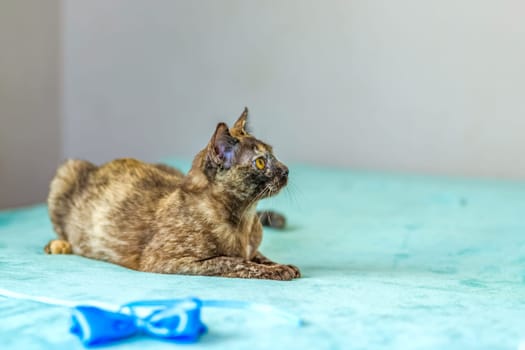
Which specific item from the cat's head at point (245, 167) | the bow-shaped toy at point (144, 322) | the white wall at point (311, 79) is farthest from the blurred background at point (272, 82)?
the bow-shaped toy at point (144, 322)

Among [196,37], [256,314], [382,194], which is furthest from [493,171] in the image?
[256,314]

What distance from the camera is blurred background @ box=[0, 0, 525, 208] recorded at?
13.6 ft

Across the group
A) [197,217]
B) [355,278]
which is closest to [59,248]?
[197,217]

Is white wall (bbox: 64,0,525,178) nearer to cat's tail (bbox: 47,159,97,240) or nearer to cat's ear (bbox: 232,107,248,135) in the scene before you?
cat's tail (bbox: 47,159,97,240)

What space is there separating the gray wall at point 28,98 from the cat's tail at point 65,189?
178 centimetres

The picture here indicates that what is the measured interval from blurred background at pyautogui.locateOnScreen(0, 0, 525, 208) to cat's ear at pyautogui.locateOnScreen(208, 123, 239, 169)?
2.49 m

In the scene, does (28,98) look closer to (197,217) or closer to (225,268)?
(197,217)

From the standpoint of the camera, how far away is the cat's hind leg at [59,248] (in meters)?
2.31

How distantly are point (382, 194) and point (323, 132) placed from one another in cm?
115

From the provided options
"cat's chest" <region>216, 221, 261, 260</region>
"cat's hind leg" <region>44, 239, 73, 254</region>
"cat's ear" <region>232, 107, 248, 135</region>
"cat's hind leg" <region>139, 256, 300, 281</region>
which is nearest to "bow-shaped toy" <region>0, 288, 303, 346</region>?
"cat's hind leg" <region>139, 256, 300, 281</region>

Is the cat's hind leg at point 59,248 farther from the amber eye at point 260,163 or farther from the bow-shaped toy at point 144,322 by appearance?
the bow-shaped toy at point 144,322

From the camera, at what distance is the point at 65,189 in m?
2.48

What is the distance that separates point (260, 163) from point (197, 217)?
23cm

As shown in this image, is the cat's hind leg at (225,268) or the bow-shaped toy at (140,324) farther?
the cat's hind leg at (225,268)
